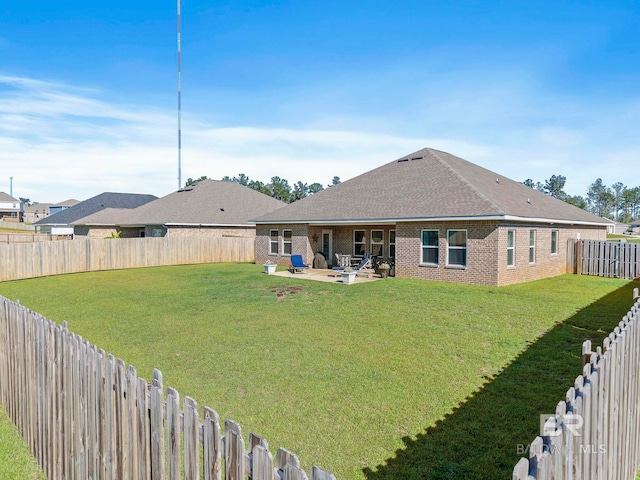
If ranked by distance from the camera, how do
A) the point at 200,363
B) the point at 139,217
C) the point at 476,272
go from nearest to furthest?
the point at 200,363 → the point at 476,272 → the point at 139,217

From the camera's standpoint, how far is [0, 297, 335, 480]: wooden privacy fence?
7.23ft

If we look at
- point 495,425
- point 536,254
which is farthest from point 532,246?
point 495,425

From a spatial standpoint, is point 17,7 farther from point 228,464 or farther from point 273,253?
point 228,464

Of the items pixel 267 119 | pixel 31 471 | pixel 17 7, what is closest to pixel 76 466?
pixel 31 471

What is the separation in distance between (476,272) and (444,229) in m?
2.41

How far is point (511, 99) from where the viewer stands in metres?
20.7

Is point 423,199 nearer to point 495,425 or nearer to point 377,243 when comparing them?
point 377,243

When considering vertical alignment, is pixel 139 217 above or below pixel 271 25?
below

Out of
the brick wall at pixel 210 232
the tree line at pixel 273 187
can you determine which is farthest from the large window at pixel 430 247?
the tree line at pixel 273 187

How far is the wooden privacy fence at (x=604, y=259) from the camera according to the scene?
19.6 meters

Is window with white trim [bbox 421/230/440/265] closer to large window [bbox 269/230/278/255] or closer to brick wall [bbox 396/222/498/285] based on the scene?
brick wall [bbox 396/222/498/285]

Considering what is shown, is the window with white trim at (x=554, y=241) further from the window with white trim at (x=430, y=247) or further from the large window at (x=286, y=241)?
the large window at (x=286, y=241)

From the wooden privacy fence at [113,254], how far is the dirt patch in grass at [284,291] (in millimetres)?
14140

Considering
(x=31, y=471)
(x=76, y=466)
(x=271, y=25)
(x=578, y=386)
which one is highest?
(x=271, y=25)
